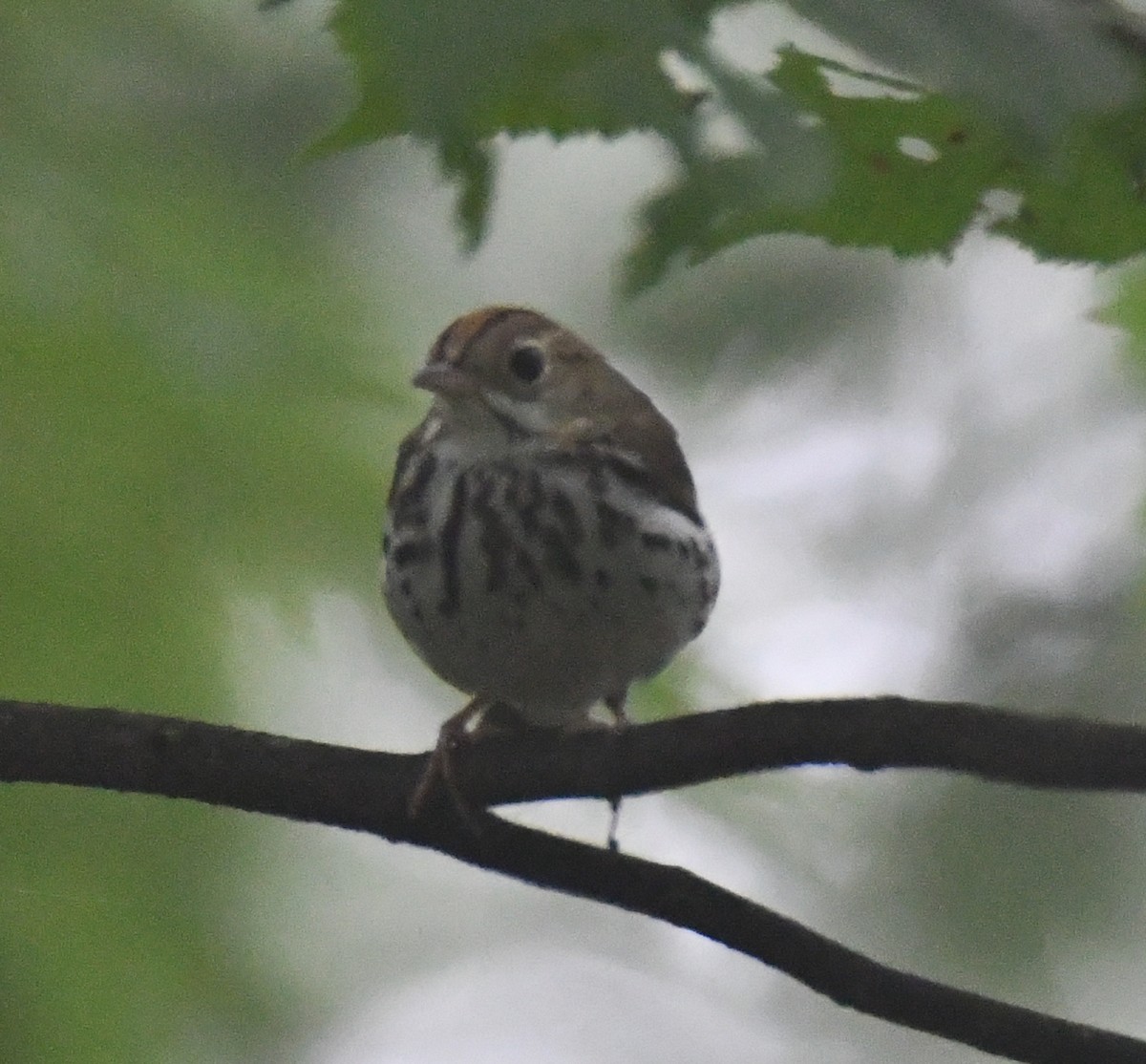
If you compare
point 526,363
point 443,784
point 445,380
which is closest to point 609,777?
point 443,784

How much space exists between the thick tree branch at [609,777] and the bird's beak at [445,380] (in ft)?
1.66

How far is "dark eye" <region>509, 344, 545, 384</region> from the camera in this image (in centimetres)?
208

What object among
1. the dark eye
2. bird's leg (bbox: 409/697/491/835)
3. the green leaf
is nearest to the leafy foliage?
the green leaf

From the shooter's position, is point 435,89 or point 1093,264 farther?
point 1093,264

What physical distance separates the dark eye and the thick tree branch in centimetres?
67

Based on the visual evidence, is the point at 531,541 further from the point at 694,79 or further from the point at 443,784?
the point at 694,79

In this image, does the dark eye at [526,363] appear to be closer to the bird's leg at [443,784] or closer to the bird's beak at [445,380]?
the bird's beak at [445,380]

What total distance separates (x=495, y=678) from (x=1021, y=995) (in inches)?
49.7

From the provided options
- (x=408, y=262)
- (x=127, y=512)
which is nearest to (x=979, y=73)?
(x=127, y=512)

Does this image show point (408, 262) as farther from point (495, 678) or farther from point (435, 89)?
point (435, 89)

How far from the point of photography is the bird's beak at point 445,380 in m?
1.88

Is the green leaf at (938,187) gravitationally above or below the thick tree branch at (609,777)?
above

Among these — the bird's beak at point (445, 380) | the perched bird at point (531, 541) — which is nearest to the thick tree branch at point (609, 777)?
the perched bird at point (531, 541)

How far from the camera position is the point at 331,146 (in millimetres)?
806
